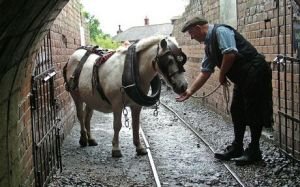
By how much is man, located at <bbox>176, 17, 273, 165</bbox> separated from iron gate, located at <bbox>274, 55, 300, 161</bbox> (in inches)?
11.8

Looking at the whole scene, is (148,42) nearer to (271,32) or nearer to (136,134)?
(136,134)

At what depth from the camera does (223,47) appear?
5902 mm

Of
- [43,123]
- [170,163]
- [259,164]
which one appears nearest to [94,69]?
[43,123]

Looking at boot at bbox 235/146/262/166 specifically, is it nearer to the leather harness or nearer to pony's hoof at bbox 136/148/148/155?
pony's hoof at bbox 136/148/148/155

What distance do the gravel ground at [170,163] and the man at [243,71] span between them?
1.55ft

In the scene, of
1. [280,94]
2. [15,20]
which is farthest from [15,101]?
[280,94]

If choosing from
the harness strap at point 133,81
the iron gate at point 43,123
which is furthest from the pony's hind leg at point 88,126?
the harness strap at point 133,81

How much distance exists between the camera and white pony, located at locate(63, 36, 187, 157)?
6.54 m

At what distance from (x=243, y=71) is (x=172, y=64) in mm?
992

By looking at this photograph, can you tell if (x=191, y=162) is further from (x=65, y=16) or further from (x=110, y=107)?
(x=65, y=16)

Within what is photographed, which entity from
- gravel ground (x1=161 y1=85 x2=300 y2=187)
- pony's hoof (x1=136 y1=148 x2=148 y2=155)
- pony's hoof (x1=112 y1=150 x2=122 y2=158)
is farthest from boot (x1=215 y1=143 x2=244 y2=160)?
pony's hoof (x1=112 y1=150 x2=122 y2=158)

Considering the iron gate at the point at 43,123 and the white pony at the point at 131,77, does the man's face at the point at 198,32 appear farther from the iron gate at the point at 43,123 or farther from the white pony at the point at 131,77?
the iron gate at the point at 43,123

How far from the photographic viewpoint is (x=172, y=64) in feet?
21.4

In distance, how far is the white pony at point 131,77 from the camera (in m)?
6.54
